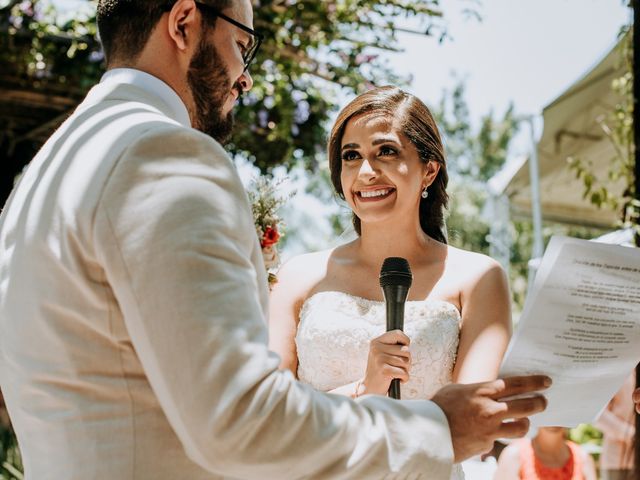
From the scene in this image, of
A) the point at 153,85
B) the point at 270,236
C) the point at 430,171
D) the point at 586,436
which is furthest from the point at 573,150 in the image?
the point at 153,85

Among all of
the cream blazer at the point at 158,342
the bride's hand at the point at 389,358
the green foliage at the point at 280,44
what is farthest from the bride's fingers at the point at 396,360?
the green foliage at the point at 280,44

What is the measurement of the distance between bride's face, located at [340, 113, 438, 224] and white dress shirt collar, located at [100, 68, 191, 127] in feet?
4.66

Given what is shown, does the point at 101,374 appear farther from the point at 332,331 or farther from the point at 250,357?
the point at 332,331

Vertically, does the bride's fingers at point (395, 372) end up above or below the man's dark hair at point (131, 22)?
below

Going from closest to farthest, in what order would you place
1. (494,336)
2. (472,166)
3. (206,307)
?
(206,307) → (494,336) → (472,166)

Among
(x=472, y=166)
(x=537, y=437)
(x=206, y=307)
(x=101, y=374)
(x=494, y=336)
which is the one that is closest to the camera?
(x=206, y=307)

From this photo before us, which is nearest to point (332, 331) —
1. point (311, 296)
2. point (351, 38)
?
point (311, 296)

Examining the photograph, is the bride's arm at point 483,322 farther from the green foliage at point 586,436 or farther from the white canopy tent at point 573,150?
the green foliage at point 586,436

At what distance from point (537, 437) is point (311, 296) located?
2.96 m

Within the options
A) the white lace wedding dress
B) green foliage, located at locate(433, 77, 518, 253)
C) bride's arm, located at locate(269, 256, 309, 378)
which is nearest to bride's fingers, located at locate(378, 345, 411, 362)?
the white lace wedding dress

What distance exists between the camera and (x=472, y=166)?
4341 centimetres

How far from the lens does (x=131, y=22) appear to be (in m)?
1.61

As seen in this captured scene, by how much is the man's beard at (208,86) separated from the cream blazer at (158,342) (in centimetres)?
27

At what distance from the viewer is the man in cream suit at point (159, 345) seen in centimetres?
116
